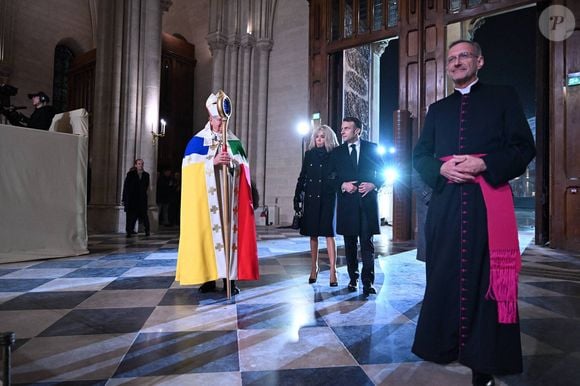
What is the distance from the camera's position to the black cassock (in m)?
1.76

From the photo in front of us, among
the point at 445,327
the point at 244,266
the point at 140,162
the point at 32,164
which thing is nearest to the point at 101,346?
the point at 244,266

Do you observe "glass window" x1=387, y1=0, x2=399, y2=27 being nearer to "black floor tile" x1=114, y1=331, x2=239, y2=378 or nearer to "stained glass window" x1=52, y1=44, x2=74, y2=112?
"black floor tile" x1=114, y1=331, x2=239, y2=378

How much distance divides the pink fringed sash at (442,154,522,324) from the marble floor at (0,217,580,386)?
16.5 inches

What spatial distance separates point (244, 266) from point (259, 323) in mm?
879

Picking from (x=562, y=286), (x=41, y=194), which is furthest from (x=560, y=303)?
(x=41, y=194)

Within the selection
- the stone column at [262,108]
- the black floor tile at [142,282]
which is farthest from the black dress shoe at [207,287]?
the stone column at [262,108]

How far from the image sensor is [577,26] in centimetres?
695

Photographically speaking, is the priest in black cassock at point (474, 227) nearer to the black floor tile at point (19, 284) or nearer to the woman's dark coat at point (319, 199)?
the woman's dark coat at point (319, 199)

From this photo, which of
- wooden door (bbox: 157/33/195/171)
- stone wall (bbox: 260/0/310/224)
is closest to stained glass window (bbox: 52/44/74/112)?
wooden door (bbox: 157/33/195/171)

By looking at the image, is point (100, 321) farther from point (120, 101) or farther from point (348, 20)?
point (348, 20)

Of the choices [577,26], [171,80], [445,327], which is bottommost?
[445,327]

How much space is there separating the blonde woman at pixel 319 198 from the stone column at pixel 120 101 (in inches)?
267

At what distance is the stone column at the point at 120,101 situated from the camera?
9.73 meters

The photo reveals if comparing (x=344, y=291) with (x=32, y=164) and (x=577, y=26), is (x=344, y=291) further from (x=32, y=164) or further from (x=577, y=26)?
(x=577, y=26)
